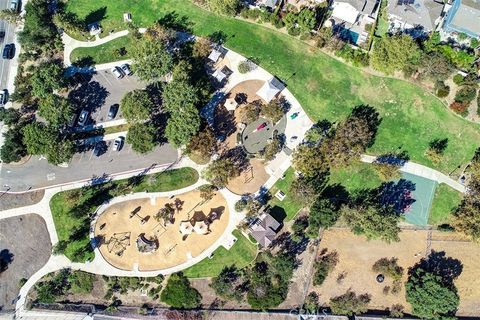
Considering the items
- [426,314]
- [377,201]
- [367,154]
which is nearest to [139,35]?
[367,154]

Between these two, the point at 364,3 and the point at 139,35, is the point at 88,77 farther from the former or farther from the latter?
the point at 364,3

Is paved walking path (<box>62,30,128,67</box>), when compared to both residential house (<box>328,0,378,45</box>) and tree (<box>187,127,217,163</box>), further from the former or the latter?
residential house (<box>328,0,378,45</box>)

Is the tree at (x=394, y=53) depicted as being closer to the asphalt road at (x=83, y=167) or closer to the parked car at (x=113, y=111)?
the asphalt road at (x=83, y=167)

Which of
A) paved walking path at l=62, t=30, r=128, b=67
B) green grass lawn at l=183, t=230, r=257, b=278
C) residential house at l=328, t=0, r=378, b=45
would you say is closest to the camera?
green grass lawn at l=183, t=230, r=257, b=278

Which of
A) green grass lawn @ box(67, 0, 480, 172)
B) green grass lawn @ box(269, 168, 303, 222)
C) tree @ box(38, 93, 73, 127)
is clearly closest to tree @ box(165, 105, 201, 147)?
green grass lawn @ box(67, 0, 480, 172)

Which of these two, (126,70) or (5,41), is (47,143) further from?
(5,41)
